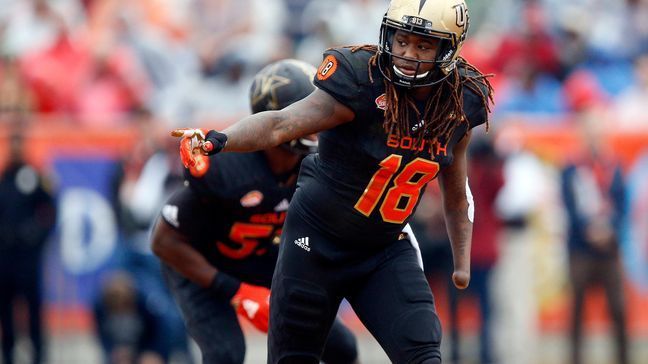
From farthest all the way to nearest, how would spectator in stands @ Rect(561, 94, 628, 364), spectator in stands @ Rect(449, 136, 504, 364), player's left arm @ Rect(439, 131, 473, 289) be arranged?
spectator in stands @ Rect(561, 94, 628, 364), spectator in stands @ Rect(449, 136, 504, 364), player's left arm @ Rect(439, 131, 473, 289)

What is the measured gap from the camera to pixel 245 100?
12070mm

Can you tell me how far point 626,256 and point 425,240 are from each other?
1.98m

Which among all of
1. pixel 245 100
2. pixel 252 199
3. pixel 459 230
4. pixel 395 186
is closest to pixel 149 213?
pixel 245 100

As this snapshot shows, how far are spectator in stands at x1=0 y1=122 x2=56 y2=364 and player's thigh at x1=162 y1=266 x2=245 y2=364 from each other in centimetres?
347

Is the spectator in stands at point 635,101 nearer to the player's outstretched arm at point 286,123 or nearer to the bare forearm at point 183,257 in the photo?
the bare forearm at point 183,257

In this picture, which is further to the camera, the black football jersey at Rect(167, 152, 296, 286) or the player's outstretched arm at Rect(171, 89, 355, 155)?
the black football jersey at Rect(167, 152, 296, 286)

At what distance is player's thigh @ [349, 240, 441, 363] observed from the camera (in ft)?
17.2

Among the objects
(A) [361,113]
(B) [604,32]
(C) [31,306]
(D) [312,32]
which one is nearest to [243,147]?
(A) [361,113]

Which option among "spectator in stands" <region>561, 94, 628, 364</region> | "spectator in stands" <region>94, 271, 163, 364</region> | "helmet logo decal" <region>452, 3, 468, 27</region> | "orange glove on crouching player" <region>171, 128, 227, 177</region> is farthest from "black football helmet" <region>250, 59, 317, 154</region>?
"spectator in stands" <region>561, 94, 628, 364</region>

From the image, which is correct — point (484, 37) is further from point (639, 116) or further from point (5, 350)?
point (5, 350)

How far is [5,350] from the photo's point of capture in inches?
384

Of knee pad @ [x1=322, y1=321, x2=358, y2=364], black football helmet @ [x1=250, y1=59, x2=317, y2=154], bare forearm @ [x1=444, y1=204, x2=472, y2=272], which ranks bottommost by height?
knee pad @ [x1=322, y1=321, x2=358, y2=364]

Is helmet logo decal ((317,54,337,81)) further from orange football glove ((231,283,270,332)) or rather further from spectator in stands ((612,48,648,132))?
spectator in stands ((612,48,648,132))

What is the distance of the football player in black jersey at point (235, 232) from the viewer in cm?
621
